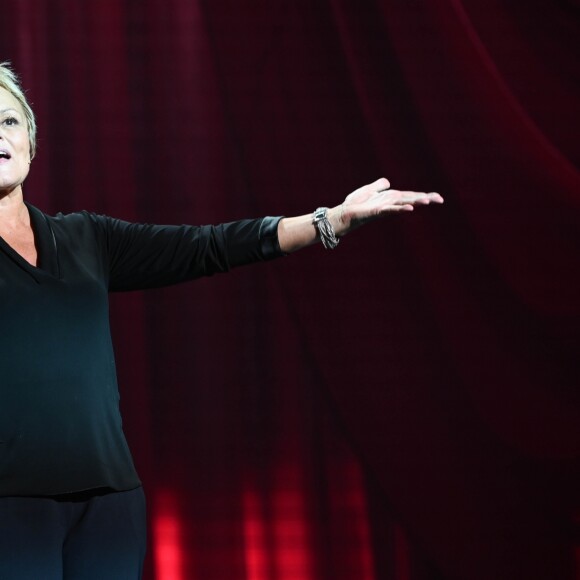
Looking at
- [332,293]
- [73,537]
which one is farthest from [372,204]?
[332,293]

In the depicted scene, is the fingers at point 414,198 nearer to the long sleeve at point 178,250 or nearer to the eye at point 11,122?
the long sleeve at point 178,250

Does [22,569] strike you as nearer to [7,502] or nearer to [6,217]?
[7,502]

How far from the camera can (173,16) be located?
7.64 feet

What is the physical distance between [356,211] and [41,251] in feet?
1.63

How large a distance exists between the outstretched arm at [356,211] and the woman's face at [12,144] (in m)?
0.43

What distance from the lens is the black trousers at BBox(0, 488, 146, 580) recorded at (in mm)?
1219

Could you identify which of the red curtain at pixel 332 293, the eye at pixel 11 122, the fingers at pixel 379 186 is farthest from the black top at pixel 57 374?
the red curtain at pixel 332 293

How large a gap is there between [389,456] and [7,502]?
1.23m

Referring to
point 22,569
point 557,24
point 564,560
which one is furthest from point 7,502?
point 557,24

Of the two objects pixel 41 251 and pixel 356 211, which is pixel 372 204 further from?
pixel 41 251

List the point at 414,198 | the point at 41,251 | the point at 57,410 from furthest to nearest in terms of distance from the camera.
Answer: the point at 414,198 < the point at 41,251 < the point at 57,410

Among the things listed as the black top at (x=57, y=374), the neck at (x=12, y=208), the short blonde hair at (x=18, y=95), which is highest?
the short blonde hair at (x=18, y=95)

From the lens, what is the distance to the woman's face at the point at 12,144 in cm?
142

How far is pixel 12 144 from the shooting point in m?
1.45
